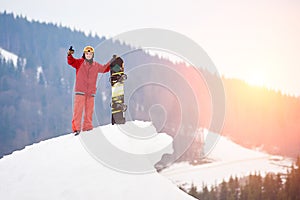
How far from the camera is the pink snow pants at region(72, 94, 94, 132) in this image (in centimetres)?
988

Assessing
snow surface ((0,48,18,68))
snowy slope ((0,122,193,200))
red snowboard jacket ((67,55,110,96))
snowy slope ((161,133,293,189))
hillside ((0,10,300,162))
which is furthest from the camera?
snow surface ((0,48,18,68))

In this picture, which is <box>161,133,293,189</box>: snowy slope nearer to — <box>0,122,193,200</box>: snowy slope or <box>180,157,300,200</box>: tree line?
<box>180,157,300,200</box>: tree line

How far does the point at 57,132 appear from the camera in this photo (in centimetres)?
14812

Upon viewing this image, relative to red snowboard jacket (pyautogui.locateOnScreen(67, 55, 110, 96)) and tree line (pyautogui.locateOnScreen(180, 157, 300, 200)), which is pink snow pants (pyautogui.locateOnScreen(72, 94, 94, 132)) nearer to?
red snowboard jacket (pyautogui.locateOnScreen(67, 55, 110, 96))

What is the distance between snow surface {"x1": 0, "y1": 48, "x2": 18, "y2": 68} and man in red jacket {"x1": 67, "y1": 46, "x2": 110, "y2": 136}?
163667 mm

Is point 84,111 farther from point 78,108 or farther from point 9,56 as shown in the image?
point 9,56

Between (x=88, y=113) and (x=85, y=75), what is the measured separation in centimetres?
111

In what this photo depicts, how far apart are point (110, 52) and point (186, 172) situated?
5612 inches

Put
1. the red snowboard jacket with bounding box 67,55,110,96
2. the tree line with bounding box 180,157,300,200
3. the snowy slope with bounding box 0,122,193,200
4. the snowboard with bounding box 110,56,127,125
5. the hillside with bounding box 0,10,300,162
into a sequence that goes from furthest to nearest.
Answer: the hillside with bounding box 0,10,300,162 → the tree line with bounding box 180,157,300,200 → the snowboard with bounding box 110,56,127,125 → the red snowboard jacket with bounding box 67,55,110,96 → the snowy slope with bounding box 0,122,193,200

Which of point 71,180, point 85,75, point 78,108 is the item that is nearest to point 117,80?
point 85,75

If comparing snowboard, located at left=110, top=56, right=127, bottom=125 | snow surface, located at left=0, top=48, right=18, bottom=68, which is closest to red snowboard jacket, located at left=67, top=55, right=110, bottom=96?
snowboard, located at left=110, top=56, right=127, bottom=125

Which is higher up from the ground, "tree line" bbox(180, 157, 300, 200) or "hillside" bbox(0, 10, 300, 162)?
"hillside" bbox(0, 10, 300, 162)

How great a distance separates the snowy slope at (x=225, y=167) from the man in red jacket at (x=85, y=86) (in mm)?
123865

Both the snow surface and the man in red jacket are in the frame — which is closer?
the man in red jacket
